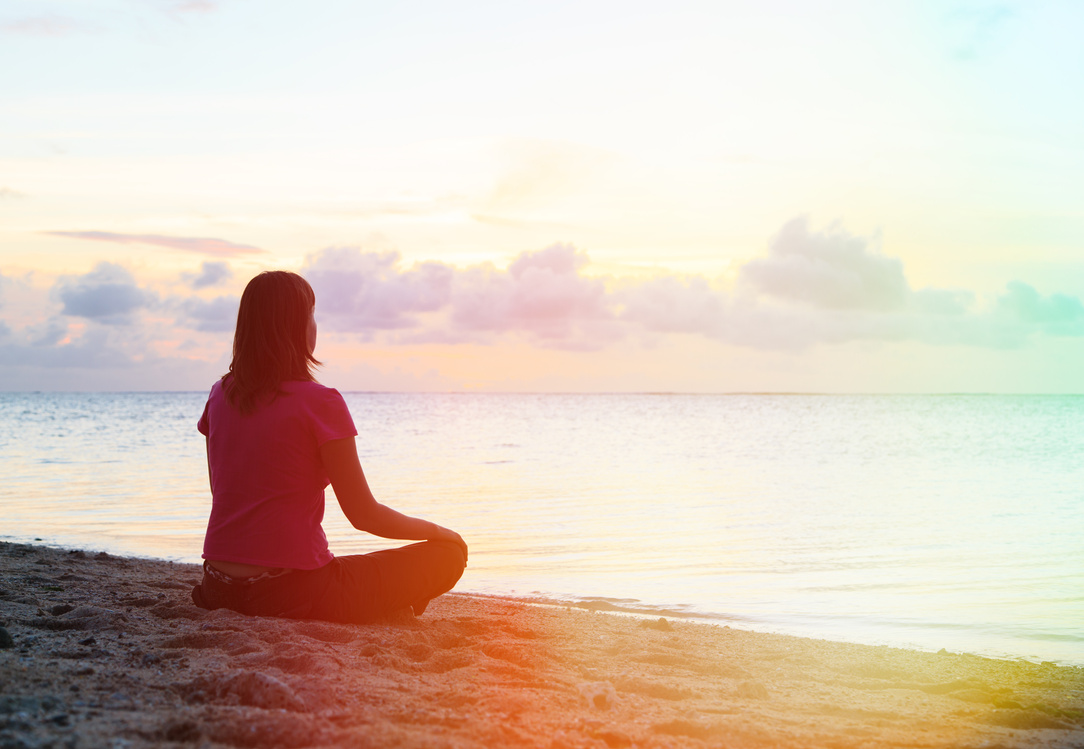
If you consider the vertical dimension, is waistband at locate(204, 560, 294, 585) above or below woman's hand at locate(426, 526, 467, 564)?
below

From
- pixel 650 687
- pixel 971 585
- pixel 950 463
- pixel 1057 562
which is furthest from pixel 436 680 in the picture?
pixel 950 463

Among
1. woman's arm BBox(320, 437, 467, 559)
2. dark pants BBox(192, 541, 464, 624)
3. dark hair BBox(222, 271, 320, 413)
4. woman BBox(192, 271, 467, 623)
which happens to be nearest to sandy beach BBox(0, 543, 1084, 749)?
dark pants BBox(192, 541, 464, 624)

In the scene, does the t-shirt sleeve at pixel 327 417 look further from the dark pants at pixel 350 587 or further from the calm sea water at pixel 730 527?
the calm sea water at pixel 730 527

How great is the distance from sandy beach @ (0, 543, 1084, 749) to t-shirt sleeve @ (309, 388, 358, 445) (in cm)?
100

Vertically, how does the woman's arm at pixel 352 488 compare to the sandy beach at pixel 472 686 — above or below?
above

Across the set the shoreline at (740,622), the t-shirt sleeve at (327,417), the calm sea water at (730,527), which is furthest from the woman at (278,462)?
the calm sea water at (730,527)

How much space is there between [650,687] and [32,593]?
4.12 m

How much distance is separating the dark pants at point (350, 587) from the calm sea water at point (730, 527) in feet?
7.34

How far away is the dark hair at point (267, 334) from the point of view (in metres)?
3.83

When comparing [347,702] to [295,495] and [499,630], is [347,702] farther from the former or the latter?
[499,630]

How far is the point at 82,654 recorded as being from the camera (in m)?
3.51

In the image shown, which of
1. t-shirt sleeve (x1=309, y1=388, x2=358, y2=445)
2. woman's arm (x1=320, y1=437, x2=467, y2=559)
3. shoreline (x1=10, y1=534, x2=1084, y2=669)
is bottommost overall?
shoreline (x1=10, y1=534, x2=1084, y2=669)

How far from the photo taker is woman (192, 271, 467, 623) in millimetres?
3832

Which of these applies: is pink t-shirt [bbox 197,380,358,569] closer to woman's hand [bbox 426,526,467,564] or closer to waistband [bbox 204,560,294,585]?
waistband [bbox 204,560,294,585]
